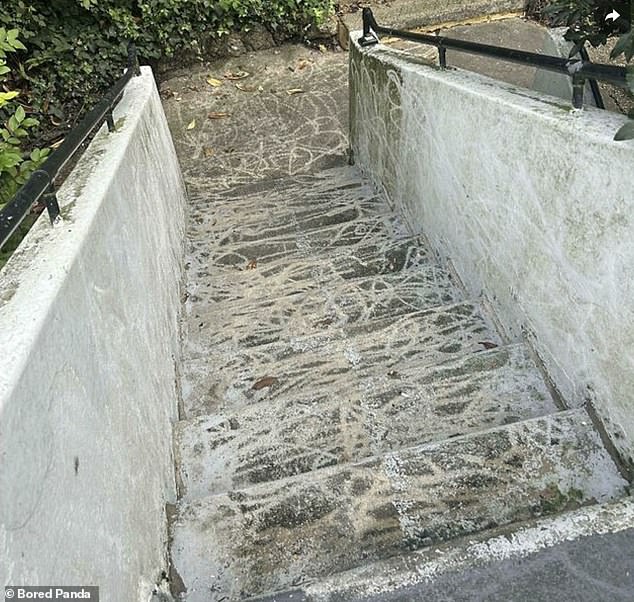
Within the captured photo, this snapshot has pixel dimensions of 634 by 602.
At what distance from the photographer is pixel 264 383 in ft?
8.59

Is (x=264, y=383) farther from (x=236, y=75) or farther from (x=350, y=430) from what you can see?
(x=236, y=75)

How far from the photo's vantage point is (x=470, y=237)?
3020 millimetres

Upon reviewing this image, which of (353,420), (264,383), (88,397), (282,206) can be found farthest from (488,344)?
(282,206)

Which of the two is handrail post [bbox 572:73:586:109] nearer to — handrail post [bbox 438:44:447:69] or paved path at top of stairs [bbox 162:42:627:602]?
paved path at top of stairs [bbox 162:42:627:602]

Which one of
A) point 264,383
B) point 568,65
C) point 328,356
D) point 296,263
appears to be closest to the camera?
point 568,65

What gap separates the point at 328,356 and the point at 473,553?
1.34m

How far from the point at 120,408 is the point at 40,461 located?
0.58m

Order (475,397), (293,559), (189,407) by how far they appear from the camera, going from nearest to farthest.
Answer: (293,559) → (475,397) → (189,407)

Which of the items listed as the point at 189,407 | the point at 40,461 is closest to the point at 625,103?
the point at 189,407

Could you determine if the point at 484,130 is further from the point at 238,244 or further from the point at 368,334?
the point at 238,244

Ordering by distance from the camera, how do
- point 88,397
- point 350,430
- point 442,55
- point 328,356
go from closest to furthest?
point 88,397 → point 350,430 → point 328,356 → point 442,55

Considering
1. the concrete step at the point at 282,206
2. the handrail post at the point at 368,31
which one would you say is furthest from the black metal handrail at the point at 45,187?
the handrail post at the point at 368,31

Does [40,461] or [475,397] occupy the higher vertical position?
[40,461]

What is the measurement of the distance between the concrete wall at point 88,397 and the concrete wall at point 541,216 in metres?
1.39
